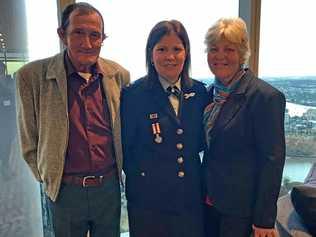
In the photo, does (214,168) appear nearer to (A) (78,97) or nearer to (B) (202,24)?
(A) (78,97)

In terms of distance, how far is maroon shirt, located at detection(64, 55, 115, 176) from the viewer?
1.40 metres

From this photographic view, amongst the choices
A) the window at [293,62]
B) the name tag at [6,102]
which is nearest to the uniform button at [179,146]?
the window at [293,62]

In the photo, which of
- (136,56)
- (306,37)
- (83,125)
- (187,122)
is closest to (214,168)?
(187,122)

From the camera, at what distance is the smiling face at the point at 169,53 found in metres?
1.40

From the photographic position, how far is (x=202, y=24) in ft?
6.50

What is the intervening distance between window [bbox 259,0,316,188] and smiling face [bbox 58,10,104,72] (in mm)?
1148

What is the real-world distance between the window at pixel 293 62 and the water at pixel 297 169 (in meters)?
0.02

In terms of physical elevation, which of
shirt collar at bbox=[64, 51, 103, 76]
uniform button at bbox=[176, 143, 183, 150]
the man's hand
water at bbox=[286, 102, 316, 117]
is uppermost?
shirt collar at bbox=[64, 51, 103, 76]

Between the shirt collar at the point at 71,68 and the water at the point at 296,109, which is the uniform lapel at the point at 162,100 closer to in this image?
the shirt collar at the point at 71,68

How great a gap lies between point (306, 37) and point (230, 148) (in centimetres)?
122

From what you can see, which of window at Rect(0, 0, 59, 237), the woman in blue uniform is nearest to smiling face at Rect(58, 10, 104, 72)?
the woman in blue uniform

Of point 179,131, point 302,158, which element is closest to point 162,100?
point 179,131

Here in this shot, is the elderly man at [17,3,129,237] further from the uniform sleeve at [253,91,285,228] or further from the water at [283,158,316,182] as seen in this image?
the water at [283,158,316,182]

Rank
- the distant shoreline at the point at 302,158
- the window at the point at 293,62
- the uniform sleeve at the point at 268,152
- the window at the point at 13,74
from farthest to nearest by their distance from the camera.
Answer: the distant shoreline at the point at 302,158 < the window at the point at 293,62 < the window at the point at 13,74 < the uniform sleeve at the point at 268,152
